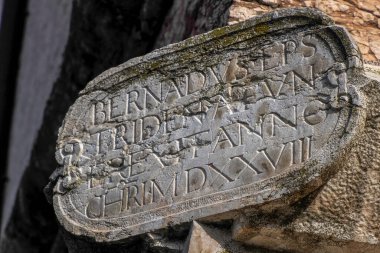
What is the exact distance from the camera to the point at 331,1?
426 centimetres

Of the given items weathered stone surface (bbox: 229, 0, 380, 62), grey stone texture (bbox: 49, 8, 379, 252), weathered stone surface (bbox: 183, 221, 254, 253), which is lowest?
weathered stone surface (bbox: 183, 221, 254, 253)

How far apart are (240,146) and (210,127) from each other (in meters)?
0.12

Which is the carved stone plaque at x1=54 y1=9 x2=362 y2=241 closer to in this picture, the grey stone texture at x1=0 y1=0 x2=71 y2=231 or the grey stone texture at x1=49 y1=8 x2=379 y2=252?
the grey stone texture at x1=49 y1=8 x2=379 y2=252

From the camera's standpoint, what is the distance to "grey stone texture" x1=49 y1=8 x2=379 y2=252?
350 centimetres

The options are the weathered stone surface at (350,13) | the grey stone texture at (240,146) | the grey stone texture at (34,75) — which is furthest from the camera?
the grey stone texture at (34,75)

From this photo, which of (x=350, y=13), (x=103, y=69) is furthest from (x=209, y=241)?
(x=103, y=69)

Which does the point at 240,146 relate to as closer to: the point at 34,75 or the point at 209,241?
the point at 209,241

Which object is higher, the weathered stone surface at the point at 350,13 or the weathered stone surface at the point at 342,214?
the weathered stone surface at the point at 350,13

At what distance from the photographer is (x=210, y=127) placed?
3.67m

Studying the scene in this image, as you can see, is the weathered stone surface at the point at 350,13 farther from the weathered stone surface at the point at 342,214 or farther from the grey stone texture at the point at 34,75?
the grey stone texture at the point at 34,75

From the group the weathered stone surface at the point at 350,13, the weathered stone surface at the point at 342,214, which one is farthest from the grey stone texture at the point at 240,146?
the weathered stone surface at the point at 350,13

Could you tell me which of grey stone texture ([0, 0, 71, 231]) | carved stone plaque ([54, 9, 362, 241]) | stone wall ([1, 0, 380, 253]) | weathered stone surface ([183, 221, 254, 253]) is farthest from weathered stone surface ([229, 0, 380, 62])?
grey stone texture ([0, 0, 71, 231])

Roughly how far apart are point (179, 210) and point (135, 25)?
190 cm

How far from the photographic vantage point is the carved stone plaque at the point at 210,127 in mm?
3502
